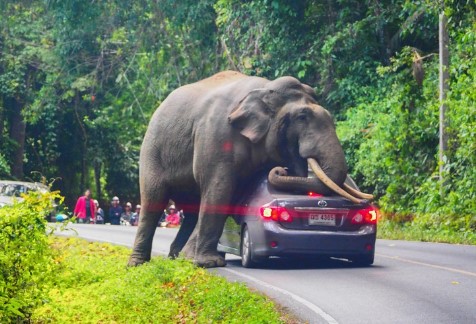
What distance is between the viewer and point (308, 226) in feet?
54.6

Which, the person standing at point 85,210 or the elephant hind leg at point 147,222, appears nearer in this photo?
the elephant hind leg at point 147,222

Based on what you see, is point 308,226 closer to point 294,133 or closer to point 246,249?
point 246,249

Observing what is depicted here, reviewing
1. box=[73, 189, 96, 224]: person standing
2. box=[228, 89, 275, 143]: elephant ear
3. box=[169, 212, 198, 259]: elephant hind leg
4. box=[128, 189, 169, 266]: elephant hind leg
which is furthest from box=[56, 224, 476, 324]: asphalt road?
box=[73, 189, 96, 224]: person standing

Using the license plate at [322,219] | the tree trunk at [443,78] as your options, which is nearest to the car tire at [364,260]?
the license plate at [322,219]

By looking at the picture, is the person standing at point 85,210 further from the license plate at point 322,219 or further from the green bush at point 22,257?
the green bush at point 22,257

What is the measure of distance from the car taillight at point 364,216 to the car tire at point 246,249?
1.42 m

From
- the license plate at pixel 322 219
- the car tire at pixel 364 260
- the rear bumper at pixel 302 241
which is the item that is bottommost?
the car tire at pixel 364 260

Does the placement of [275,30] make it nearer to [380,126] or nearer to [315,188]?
[380,126]

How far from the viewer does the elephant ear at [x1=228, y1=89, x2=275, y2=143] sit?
17.2 meters

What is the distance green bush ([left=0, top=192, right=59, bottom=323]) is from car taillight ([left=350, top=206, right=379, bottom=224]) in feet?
16.4

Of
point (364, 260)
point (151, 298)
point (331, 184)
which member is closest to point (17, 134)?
point (364, 260)

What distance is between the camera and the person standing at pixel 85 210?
44406 millimetres

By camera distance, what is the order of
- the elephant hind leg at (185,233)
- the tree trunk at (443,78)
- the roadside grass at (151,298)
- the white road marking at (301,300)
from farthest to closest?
the tree trunk at (443,78), the elephant hind leg at (185,233), the roadside grass at (151,298), the white road marking at (301,300)

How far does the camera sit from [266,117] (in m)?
Result: 17.4
